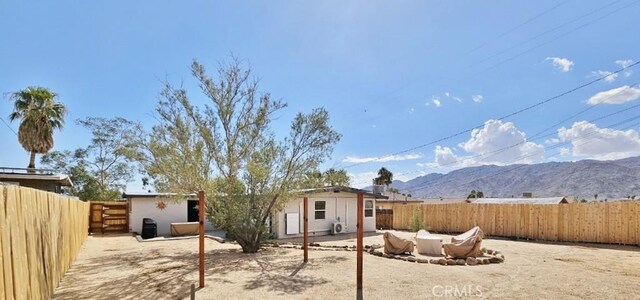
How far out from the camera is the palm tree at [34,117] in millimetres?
20359

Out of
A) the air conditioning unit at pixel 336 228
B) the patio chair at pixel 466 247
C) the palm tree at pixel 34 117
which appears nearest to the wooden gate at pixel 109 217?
the palm tree at pixel 34 117

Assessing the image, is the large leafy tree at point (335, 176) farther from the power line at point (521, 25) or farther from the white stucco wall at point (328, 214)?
the power line at point (521, 25)

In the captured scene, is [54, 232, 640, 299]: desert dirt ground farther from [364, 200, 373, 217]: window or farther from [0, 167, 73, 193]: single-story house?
[364, 200, 373, 217]: window

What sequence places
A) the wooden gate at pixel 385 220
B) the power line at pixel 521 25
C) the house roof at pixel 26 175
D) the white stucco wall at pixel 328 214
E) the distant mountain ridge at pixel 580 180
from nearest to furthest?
1. the power line at pixel 521 25
2. the house roof at pixel 26 175
3. the white stucco wall at pixel 328 214
4. the wooden gate at pixel 385 220
5. the distant mountain ridge at pixel 580 180

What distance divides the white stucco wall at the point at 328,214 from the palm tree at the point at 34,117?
1443cm

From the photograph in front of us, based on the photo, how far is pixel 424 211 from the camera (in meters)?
20.3

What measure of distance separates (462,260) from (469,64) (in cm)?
818

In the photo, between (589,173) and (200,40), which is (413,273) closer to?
(200,40)

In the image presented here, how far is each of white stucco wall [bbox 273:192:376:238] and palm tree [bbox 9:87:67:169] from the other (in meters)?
14.4

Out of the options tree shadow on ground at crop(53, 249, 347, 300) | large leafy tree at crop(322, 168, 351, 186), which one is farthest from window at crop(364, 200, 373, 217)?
tree shadow on ground at crop(53, 249, 347, 300)

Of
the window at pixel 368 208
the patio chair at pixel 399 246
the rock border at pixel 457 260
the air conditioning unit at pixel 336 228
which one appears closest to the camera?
the rock border at pixel 457 260

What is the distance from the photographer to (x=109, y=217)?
19375 millimetres

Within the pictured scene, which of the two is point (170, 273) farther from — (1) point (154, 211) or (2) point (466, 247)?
(1) point (154, 211)

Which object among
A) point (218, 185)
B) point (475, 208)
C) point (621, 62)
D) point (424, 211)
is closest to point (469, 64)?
point (621, 62)
